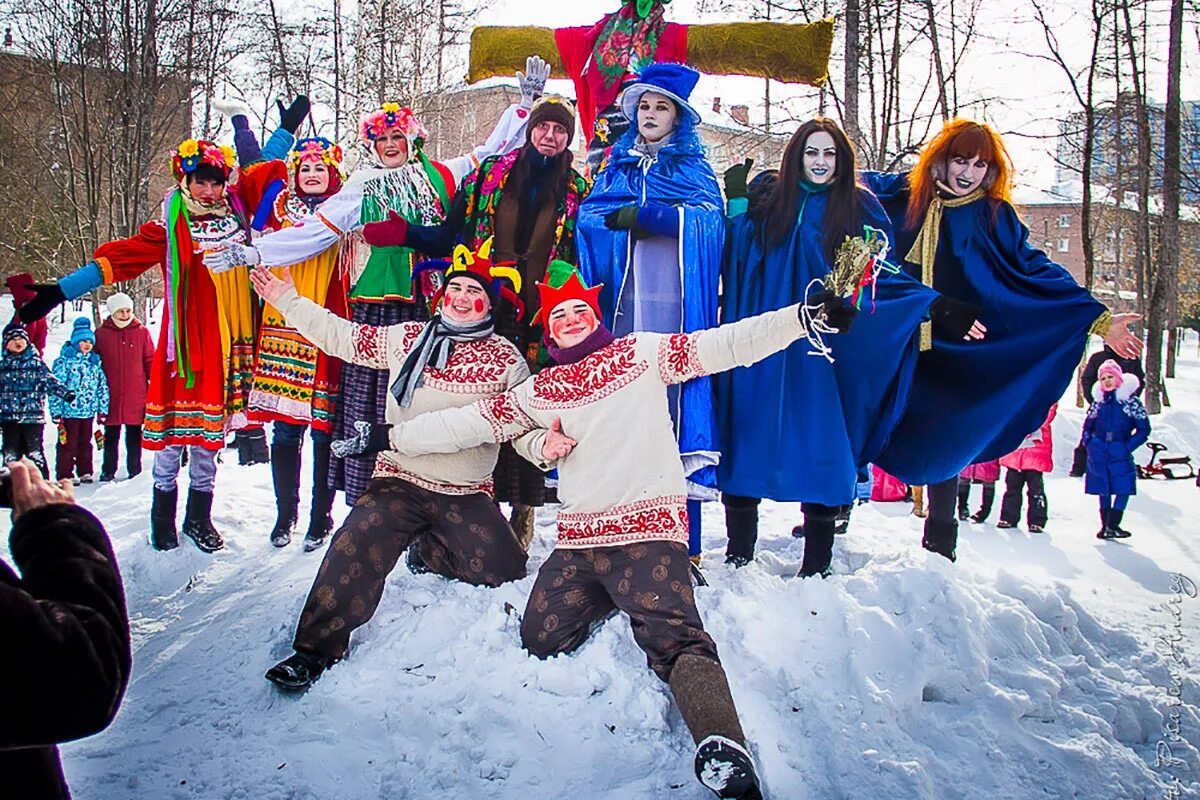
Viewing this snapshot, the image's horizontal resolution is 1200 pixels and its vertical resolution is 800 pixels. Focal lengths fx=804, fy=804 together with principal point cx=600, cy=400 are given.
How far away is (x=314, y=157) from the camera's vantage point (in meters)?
4.11

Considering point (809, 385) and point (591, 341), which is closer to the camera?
point (591, 341)

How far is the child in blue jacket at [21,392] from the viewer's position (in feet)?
20.0

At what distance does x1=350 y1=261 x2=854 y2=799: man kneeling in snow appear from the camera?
2723 mm

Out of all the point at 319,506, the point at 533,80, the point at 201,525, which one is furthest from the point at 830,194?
the point at 201,525

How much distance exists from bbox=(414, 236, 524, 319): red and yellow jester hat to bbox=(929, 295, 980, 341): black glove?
1.77 metres

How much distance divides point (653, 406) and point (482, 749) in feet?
4.19

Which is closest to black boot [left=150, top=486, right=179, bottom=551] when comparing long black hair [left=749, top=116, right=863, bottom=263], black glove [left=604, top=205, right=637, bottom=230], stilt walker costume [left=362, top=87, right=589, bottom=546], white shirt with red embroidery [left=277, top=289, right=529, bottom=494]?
white shirt with red embroidery [left=277, top=289, right=529, bottom=494]

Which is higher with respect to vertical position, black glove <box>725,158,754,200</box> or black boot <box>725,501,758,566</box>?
black glove <box>725,158,754,200</box>

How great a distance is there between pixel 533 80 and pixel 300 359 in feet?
6.11

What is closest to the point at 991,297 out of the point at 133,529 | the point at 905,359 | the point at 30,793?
the point at 905,359

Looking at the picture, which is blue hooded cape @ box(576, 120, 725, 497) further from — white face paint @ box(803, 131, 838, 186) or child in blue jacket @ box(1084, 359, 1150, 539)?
child in blue jacket @ box(1084, 359, 1150, 539)

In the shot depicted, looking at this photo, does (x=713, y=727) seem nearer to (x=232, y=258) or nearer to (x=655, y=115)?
(x=655, y=115)

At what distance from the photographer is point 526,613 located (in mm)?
2898

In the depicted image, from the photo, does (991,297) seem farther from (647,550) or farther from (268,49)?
(268,49)
